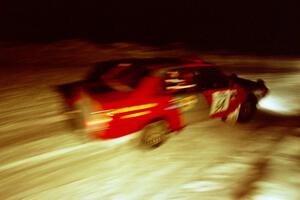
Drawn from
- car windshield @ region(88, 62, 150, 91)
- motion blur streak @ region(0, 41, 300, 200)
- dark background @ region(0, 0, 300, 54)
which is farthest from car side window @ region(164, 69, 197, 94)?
dark background @ region(0, 0, 300, 54)

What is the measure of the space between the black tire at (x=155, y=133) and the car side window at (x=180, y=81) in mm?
620

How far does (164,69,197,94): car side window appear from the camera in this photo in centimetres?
611

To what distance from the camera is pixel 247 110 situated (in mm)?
7969

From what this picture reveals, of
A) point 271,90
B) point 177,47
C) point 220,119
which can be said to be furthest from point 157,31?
point 220,119

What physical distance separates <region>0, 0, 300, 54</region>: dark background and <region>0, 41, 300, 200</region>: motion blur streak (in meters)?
10.6

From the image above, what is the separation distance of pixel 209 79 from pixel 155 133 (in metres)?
1.69

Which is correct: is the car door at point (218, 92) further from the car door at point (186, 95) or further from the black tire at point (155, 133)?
the black tire at point (155, 133)

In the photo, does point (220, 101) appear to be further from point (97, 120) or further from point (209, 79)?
point (97, 120)

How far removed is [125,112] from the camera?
18.0ft

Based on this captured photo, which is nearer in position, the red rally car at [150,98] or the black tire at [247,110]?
the red rally car at [150,98]

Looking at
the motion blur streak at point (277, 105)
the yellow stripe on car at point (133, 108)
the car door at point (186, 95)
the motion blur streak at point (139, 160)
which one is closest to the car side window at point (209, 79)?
the car door at point (186, 95)

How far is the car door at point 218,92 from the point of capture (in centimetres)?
663

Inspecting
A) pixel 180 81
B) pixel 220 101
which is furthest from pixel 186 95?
pixel 220 101

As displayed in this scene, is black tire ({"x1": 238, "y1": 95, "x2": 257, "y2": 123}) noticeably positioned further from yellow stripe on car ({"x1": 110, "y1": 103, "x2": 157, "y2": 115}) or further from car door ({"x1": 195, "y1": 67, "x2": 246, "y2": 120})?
yellow stripe on car ({"x1": 110, "y1": 103, "x2": 157, "y2": 115})
